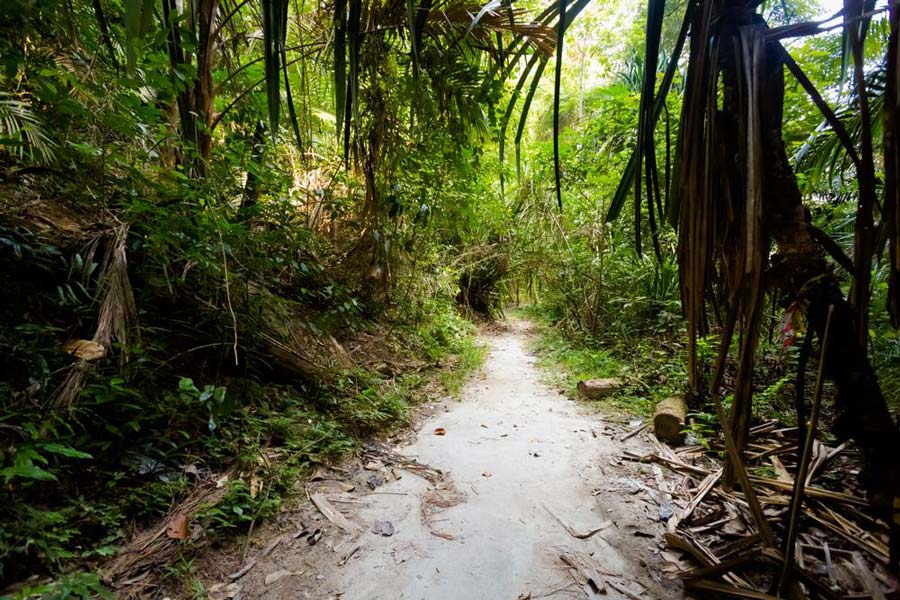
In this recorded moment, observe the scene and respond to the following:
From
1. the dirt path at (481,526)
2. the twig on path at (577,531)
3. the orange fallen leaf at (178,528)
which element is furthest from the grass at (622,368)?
the orange fallen leaf at (178,528)

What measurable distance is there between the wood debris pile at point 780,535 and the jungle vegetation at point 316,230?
335mm

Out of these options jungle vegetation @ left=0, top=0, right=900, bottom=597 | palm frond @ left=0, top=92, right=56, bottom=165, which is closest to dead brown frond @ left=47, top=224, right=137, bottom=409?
jungle vegetation @ left=0, top=0, right=900, bottom=597

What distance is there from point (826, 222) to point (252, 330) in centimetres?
402

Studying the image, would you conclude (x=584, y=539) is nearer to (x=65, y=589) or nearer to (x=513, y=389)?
(x=65, y=589)

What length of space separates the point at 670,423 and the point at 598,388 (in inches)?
37.8

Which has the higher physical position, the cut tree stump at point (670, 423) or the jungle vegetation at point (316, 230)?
the jungle vegetation at point (316, 230)

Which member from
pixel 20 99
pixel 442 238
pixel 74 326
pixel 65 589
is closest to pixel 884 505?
pixel 65 589

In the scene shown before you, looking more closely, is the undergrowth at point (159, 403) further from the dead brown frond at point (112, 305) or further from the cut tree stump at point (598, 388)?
the cut tree stump at point (598, 388)

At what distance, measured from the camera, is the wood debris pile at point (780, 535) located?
1037 mm

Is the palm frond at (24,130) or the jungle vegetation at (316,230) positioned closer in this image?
the jungle vegetation at (316,230)

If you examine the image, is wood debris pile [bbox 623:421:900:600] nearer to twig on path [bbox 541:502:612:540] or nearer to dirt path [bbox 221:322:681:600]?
dirt path [bbox 221:322:681:600]

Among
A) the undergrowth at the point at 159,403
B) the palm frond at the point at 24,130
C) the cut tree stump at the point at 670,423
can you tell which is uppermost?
the palm frond at the point at 24,130

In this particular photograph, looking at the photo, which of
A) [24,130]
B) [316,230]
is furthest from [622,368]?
[24,130]

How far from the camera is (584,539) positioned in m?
1.51
